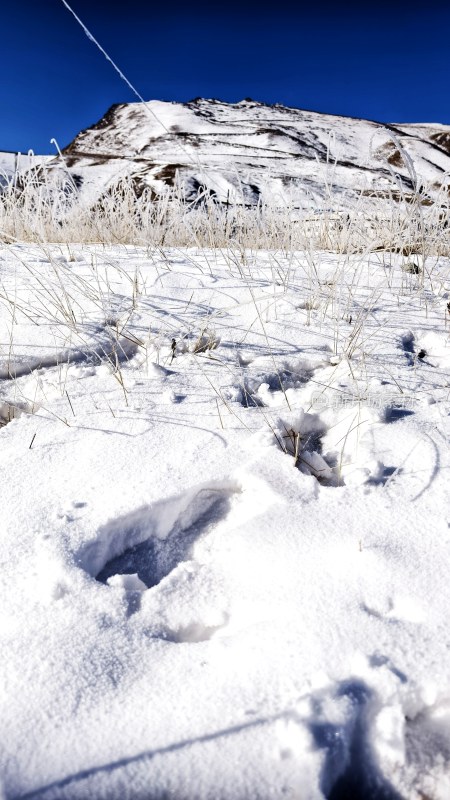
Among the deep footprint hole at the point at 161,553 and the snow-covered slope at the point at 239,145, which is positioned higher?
the snow-covered slope at the point at 239,145

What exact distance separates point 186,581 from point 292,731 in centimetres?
41

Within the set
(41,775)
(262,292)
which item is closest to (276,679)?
(41,775)

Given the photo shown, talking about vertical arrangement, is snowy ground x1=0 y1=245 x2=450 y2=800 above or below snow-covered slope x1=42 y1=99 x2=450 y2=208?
below

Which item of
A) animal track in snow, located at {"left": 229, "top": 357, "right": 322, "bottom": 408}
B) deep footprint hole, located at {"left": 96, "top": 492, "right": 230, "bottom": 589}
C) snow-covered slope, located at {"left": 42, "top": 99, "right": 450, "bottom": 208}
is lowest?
deep footprint hole, located at {"left": 96, "top": 492, "right": 230, "bottom": 589}

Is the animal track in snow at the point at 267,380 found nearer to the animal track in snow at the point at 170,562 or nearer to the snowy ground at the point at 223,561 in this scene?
the snowy ground at the point at 223,561

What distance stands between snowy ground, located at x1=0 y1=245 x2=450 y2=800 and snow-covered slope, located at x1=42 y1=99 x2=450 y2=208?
10.1 meters

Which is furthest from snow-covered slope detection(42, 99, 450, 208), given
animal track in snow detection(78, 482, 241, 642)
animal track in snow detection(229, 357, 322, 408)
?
animal track in snow detection(78, 482, 241, 642)

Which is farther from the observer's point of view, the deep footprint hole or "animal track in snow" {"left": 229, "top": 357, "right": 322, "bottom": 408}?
"animal track in snow" {"left": 229, "top": 357, "right": 322, "bottom": 408}

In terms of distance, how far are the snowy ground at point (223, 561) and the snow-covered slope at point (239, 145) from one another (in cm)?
1005

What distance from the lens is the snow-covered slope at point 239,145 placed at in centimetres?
1372

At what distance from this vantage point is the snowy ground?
0.79 m

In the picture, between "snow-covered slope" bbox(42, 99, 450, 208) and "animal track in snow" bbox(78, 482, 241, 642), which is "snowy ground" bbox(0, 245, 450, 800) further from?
"snow-covered slope" bbox(42, 99, 450, 208)

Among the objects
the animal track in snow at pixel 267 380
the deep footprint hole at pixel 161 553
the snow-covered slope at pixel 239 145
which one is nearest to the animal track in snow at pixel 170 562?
the deep footprint hole at pixel 161 553

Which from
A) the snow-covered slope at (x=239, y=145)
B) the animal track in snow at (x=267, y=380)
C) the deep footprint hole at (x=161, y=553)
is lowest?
the deep footprint hole at (x=161, y=553)
